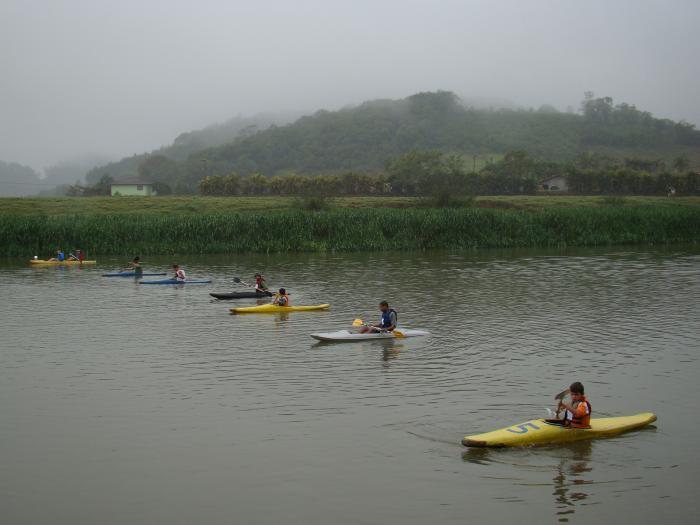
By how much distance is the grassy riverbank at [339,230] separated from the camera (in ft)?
161

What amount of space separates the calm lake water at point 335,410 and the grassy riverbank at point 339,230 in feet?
66.6

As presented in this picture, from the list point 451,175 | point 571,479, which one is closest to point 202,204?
point 451,175

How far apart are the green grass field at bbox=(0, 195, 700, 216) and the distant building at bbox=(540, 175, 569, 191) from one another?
1924cm

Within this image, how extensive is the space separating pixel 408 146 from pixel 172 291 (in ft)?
432

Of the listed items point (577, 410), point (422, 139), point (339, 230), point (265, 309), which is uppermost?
point (422, 139)

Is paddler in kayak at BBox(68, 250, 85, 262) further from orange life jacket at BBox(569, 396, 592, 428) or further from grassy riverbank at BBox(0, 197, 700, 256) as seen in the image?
orange life jacket at BBox(569, 396, 592, 428)

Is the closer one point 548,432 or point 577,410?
point 548,432

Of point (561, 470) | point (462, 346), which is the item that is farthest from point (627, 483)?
point (462, 346)

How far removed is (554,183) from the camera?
96.3 meters

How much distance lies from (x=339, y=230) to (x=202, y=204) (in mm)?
19559

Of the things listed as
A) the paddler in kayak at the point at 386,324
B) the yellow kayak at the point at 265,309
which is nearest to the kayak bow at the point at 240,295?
the yellow kayak at the point at 265,309

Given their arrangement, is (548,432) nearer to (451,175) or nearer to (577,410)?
(577,410)

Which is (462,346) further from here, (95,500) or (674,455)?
(95,500)

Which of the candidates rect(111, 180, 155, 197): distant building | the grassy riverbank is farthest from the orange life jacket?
rect(111, 180, 155, 197): distant building
